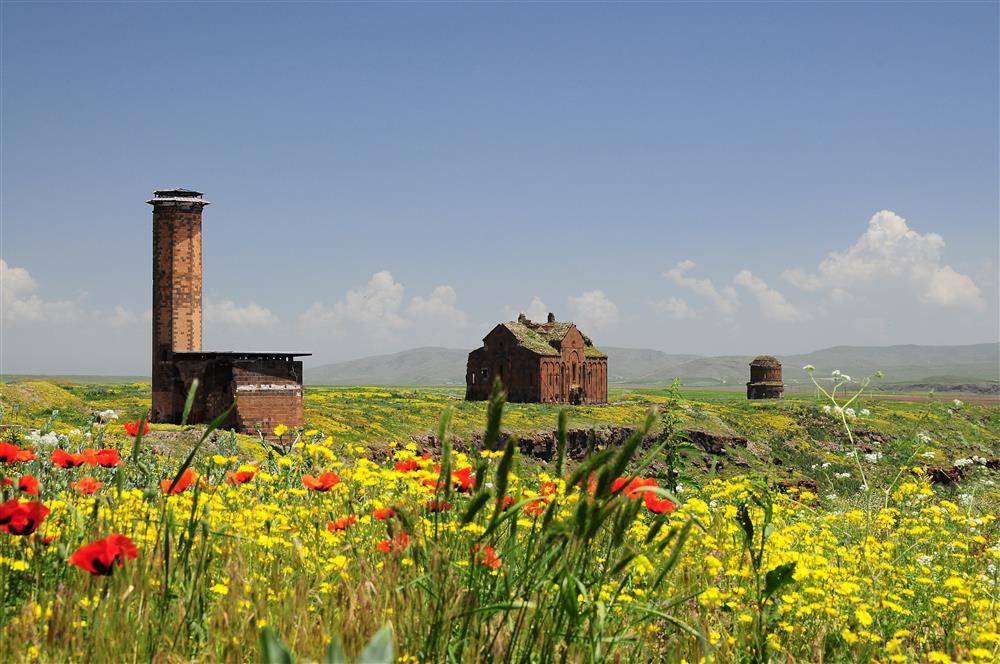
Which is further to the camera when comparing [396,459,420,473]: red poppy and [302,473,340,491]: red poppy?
[396,459,420,473]: red poppy

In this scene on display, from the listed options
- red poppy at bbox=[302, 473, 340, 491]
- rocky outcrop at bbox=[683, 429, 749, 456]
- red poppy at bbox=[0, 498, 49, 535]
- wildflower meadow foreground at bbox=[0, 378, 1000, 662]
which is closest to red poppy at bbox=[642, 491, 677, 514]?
wildflower meadow foreground at bbox=[0, 378, 1000, 662]

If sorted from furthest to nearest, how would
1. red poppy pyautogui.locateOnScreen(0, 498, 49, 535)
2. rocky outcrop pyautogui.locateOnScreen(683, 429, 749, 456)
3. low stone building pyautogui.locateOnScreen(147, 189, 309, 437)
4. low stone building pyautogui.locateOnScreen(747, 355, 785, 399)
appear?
1. low stone building pyautogui.locateOnScreen(747, 355, 785, 399)
2. rocky outcrop pyautogui.locateOnScreen(683, 429, 749, 456)
3. low stone building pyautogui.locateOnScreen(147, 189, 309, 437)
4. red poppy pyautogui.locateOnScreen(0, 498, 49, 535)

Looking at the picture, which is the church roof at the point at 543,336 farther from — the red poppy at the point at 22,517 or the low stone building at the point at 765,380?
the red poppy at the point at 22,517

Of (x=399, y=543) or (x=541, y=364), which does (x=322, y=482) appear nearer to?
(x=399, y=543)

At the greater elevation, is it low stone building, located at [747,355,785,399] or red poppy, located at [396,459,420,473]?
red poppy, located at [396,459,420,473]

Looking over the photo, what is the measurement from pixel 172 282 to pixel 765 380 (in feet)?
224

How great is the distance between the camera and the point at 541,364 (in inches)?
2223

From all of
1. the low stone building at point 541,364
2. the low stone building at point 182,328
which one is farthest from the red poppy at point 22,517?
the low stone building at point 541,364

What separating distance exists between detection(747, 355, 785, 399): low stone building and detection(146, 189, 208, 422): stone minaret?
6489 centimetres

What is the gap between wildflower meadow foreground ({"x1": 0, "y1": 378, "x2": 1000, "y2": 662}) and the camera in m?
2.60

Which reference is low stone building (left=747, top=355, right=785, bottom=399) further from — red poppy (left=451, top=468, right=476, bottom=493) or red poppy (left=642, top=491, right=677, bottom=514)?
red poppy (left=451, top=468, right=476, bottom=493)

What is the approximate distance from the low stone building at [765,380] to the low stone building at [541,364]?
1147 inches

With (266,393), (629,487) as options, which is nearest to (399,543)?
(629,487)

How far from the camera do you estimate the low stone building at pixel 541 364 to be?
56.9 meters
